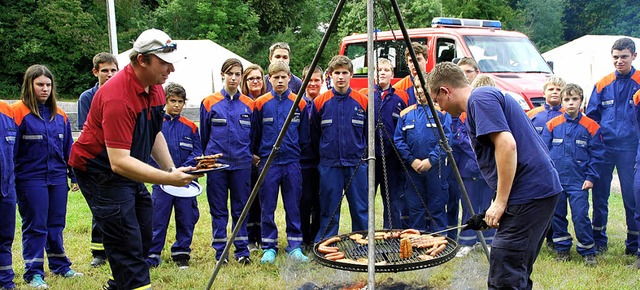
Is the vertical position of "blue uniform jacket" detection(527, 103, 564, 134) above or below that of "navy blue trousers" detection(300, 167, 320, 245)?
above

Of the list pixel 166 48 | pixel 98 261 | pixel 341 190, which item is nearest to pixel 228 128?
pixel 341 190

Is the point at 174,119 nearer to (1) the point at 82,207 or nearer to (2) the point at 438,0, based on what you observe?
(1) the point at 82,207

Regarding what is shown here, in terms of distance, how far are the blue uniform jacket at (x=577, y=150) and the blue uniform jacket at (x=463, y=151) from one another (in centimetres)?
77

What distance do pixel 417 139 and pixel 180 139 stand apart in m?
2.35

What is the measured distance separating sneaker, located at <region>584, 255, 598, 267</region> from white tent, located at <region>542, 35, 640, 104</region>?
46.1ft

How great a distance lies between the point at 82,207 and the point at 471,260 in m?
5.78

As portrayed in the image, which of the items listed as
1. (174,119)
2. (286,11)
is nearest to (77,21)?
(286,11)

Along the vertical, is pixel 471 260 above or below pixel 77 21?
below

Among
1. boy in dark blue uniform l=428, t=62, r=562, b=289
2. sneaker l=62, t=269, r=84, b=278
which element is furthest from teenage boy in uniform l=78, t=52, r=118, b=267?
boy in dark blue uniform l=428, t=62, r=562, b=289

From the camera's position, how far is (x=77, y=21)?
28.8 m

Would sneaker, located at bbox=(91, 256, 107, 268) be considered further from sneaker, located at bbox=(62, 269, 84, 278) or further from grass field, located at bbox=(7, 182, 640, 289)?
sneaker, located at bbox=(62, 269, 84, 278)

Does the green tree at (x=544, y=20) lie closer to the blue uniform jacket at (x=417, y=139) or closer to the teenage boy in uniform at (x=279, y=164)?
the blue uniform jacket at (x=417, y=139)

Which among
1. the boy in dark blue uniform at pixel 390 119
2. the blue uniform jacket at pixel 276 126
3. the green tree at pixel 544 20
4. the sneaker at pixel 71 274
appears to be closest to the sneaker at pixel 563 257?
the boy in dark blue uniform at pixel 390 119

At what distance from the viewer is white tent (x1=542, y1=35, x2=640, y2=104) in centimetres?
1862
